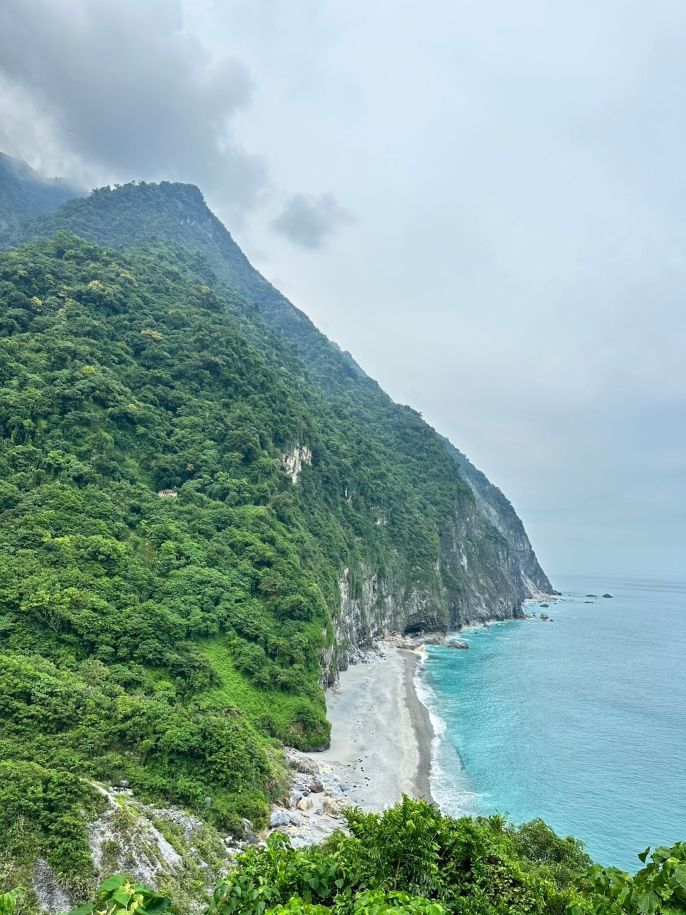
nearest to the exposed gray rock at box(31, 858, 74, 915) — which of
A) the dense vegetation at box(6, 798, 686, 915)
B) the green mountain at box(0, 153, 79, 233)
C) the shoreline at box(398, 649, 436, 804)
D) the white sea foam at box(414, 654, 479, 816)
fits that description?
the dense vegetation at box(6, 798, 686, 915)

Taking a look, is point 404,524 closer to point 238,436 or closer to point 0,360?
point 238,436

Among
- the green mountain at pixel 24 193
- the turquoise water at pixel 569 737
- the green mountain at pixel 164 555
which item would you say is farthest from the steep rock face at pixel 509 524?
the green mountain at pixel 24 193

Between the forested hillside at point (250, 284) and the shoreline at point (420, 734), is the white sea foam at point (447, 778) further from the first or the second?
the forested hillside at point (250, 284)

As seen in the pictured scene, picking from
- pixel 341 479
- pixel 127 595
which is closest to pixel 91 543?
pixel 127 595

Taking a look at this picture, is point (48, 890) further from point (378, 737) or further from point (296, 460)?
point (296, 460)

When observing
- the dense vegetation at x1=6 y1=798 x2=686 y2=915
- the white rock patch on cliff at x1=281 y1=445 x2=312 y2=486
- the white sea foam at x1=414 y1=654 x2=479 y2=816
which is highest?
the white rock patch on cliff at x1=281 y1=445 x2=312 y2=486

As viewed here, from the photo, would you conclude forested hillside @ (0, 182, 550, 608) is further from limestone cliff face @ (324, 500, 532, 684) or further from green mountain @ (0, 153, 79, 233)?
green mountain @ (0, 153, 79, 233)

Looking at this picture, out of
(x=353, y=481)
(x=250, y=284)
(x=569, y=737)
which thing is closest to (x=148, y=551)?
(x=569, y=737)
